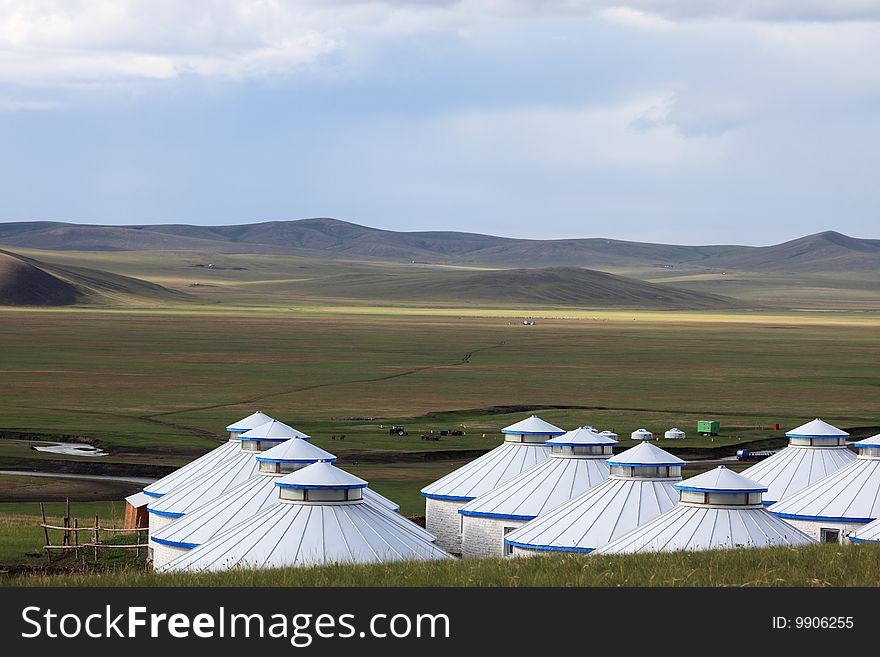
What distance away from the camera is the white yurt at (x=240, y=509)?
3806cm

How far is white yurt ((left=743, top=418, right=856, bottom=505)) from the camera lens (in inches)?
1980

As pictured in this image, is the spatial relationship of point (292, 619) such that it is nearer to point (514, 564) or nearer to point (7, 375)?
point (514, 564)

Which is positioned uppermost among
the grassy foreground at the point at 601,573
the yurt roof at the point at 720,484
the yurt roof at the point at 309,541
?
the grassy foreground at the point at 601,573

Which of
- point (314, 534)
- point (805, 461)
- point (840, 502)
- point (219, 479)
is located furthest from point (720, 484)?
point (219, 479)

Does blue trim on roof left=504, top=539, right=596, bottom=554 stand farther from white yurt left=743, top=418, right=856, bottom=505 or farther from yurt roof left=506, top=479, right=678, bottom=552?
white yurt left=743, top=418, right=856, bottom=505

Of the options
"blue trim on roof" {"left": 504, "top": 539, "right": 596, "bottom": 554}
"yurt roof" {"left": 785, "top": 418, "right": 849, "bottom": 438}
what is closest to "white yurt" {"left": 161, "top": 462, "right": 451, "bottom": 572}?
"blue trim on roof" {"left": 504, "top": 539, "right": 596, "bottom": 554}

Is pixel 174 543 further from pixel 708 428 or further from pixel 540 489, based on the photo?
pixel 708 428

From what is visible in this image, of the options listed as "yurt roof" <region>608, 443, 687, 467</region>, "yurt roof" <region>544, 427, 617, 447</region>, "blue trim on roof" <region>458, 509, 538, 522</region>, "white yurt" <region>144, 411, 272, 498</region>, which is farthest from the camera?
"white yurt" <region>144, 411, 272, 498</region>

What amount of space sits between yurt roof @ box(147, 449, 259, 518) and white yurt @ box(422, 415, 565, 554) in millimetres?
7384

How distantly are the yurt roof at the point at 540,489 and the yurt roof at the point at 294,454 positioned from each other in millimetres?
6904

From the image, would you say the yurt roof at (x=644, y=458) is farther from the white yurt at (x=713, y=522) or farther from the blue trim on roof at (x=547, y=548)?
the white yurt at (x=713, y=522)

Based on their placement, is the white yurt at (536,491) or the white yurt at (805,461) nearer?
the white yurt at (536,491)

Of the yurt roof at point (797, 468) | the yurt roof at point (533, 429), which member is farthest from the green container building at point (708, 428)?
the yurt roof at point (533, 429)

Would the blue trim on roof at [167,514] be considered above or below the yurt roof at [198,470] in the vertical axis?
below
